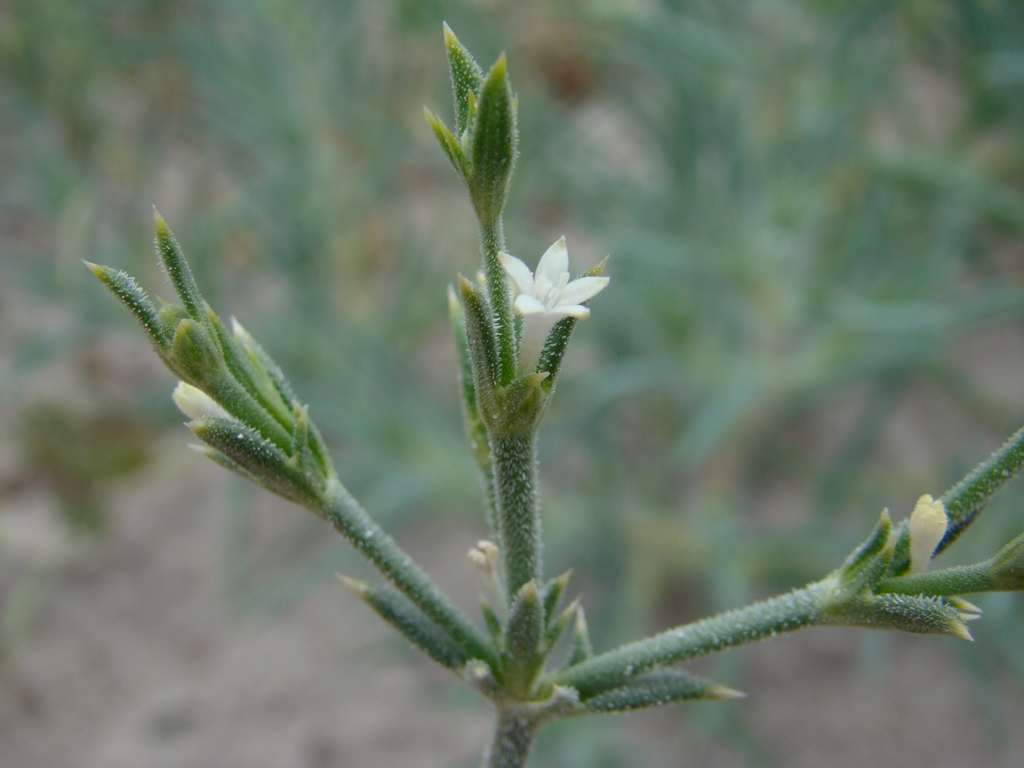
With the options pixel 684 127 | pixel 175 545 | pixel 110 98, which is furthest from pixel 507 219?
pixel 175 545

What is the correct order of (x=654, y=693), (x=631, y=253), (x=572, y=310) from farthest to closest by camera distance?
(x=631, y=253)
(x=654, y=693)
(x=572, y=310)

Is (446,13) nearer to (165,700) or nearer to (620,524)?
(620,524)

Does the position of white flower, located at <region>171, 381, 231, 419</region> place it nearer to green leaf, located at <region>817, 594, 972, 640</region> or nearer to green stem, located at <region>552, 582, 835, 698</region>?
green stem, located at <region>552, 582, 835, 698</region>

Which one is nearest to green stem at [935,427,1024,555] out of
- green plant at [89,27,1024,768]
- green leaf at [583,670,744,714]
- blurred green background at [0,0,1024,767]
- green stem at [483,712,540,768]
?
green plant at [89,27,1024,768]

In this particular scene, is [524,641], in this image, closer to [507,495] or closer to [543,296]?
[507,495]

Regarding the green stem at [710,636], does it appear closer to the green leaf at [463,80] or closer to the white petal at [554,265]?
the white petal at [554,265]

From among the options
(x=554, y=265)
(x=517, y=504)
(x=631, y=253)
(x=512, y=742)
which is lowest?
(x=512, y=742)

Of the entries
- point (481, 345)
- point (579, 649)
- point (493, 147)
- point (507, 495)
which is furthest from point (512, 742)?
point (493, 147)

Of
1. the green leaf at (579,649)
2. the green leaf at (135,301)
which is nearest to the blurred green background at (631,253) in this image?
the green leaf at (579,649)
